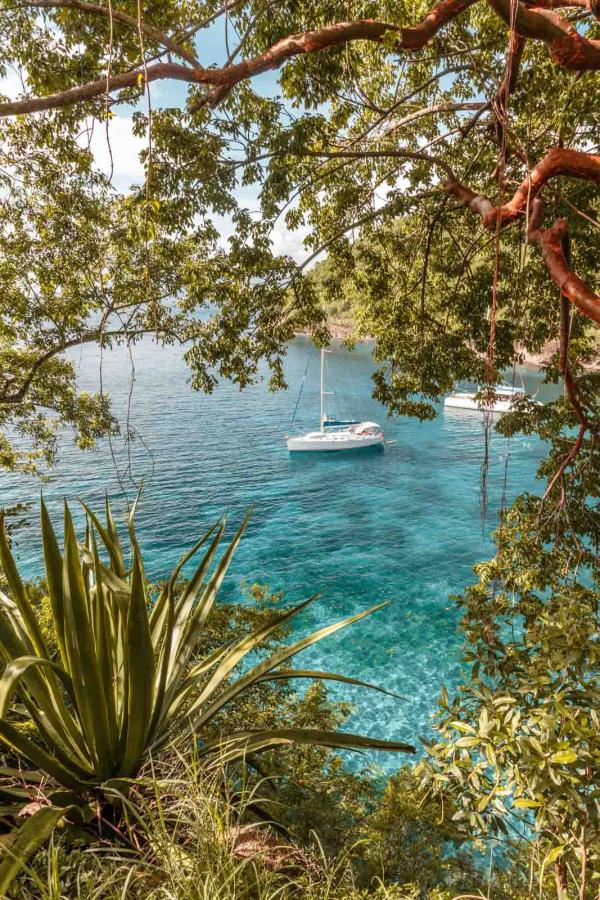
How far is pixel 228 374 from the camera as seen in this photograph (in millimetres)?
4957

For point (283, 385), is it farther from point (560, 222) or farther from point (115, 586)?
point (115, 586)

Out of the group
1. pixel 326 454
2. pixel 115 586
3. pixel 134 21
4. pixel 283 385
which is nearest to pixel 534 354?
pixel 283 385

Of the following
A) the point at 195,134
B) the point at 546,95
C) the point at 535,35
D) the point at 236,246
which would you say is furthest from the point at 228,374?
the point at 546,95

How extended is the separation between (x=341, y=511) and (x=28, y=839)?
16579 mm

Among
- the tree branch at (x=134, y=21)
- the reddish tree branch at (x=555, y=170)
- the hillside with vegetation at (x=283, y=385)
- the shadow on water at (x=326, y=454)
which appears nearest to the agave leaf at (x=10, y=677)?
the hillside with vegetation at (x=283, y=385)

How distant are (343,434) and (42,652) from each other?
21.5 meters

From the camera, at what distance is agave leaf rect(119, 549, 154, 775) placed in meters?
1.97

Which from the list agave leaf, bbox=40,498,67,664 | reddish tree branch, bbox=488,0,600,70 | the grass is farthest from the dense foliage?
the grass

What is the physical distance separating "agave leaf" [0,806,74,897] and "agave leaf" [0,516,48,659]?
799 mm

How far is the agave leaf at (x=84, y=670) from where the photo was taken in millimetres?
2012

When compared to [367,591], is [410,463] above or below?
above

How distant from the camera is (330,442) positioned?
23.0 meters

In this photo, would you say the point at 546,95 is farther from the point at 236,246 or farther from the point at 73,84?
the point at 73,84

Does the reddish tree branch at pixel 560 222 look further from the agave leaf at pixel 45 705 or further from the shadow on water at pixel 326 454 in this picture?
the shadow on water at pixel 326 454
